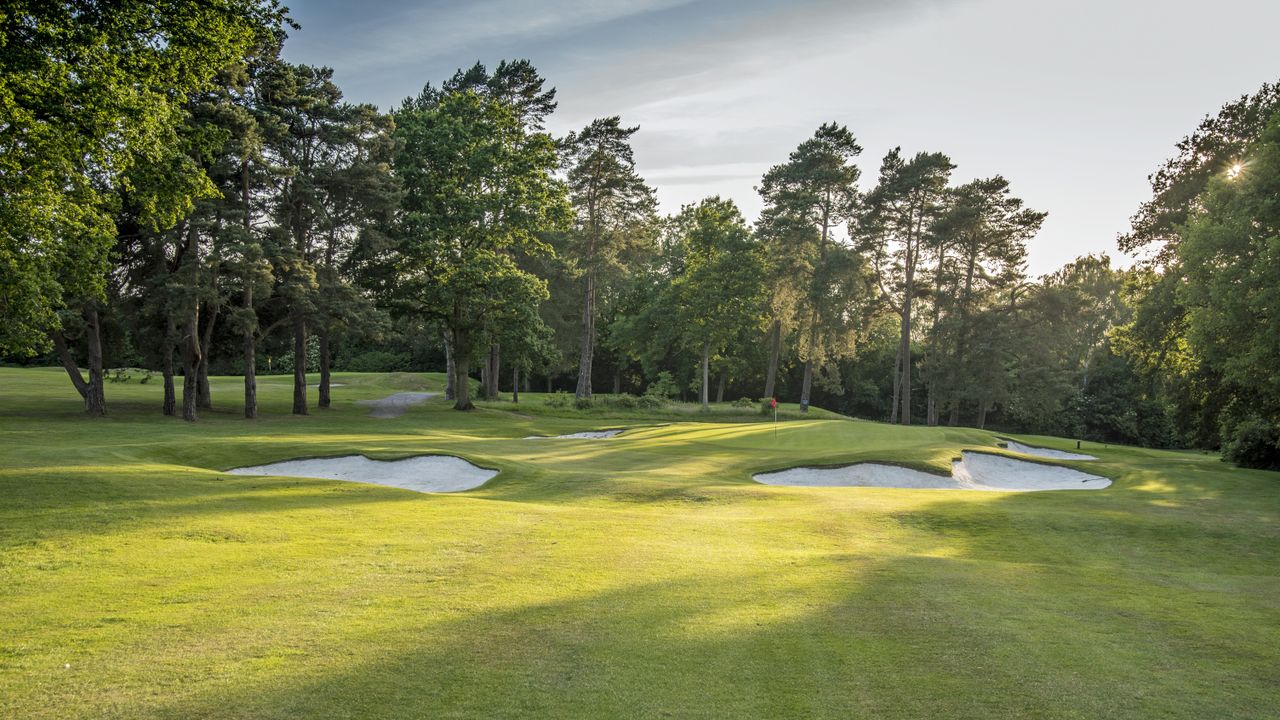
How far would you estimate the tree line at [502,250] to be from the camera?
1516 cm

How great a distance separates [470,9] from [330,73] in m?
26.9

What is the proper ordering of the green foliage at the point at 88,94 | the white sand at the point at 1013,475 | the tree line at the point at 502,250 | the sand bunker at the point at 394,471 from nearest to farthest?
the green foliage at the point at 88,94, the tree line at the point at 502,250, the sand bunker at the point at 394,471, the white sand at the point at 1013,475

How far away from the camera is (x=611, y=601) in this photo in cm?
795

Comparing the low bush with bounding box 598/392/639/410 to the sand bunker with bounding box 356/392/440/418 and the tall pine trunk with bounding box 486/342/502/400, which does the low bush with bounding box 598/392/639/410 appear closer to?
the tall pine trunk with bounding box 486/342/502/400

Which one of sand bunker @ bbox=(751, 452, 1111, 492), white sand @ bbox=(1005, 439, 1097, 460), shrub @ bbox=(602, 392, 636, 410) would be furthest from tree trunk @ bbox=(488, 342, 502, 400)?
sand bunker @ bbox=(751, 452, 1111, 492)

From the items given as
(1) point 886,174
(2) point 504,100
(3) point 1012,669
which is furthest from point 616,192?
(3) point 1012,669

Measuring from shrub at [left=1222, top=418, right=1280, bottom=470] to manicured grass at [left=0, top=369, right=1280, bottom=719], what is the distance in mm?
13884

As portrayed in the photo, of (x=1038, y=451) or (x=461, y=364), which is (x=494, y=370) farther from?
(x=1038, y=451)

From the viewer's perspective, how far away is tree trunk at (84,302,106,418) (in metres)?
31.7

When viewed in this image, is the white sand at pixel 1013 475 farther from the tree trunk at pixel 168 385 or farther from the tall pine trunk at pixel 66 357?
the tall pine trunk at pixel 66 357

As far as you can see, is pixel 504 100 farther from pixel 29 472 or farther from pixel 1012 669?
pixel 1012 669

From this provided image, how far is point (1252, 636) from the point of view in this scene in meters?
7.81

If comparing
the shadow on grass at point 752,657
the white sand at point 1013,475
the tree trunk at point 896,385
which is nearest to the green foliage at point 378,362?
the tree trunk at point 896,385

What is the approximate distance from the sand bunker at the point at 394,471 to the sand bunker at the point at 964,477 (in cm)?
863
